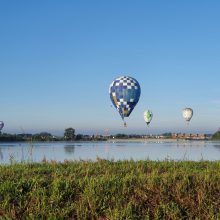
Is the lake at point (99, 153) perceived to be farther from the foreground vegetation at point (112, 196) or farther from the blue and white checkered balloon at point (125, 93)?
the blue and white checkered balloon at point (125, 93)

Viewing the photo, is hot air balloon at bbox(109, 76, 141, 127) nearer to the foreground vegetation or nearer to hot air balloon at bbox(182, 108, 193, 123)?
the foreground vegetation

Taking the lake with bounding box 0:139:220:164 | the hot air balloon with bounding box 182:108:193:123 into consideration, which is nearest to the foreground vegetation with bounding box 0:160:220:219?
the lake with bounding box 0:139:220:164

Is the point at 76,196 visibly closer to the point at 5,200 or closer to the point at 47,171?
the point at 5,200

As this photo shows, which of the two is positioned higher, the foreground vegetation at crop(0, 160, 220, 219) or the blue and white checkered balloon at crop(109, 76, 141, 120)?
the blue and white checkered balloon at crop(109, 76, 141, 120)

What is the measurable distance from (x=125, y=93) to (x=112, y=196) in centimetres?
4350

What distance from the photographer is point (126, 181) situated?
944 centimetres

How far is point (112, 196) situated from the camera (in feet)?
29.0

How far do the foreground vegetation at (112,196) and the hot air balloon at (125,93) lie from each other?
42.1m

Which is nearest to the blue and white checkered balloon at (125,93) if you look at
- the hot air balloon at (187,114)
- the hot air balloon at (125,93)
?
the hot air balloon at (125,93)

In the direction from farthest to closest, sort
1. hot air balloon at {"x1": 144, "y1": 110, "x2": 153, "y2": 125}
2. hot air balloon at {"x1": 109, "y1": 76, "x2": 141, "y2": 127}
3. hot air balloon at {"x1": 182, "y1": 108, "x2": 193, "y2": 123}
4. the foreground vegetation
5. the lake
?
hot air balloon at {"x1": 182, "y1": 108, "x2": 193, "y2": 123} < hot air balloon at {"x1": 144, "y1": 110, "x2": 153, "y2": 125} < hot air balloon at {"x1": 109, "y1": 76, "x2": 141, "y2": 127} < the lake < the foreground vegetation

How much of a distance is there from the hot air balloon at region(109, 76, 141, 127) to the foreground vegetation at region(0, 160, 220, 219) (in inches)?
1657

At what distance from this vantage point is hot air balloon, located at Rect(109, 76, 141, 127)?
171ft

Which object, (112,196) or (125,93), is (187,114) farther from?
(112,196)

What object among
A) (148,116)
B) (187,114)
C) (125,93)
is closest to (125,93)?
(125,93)
